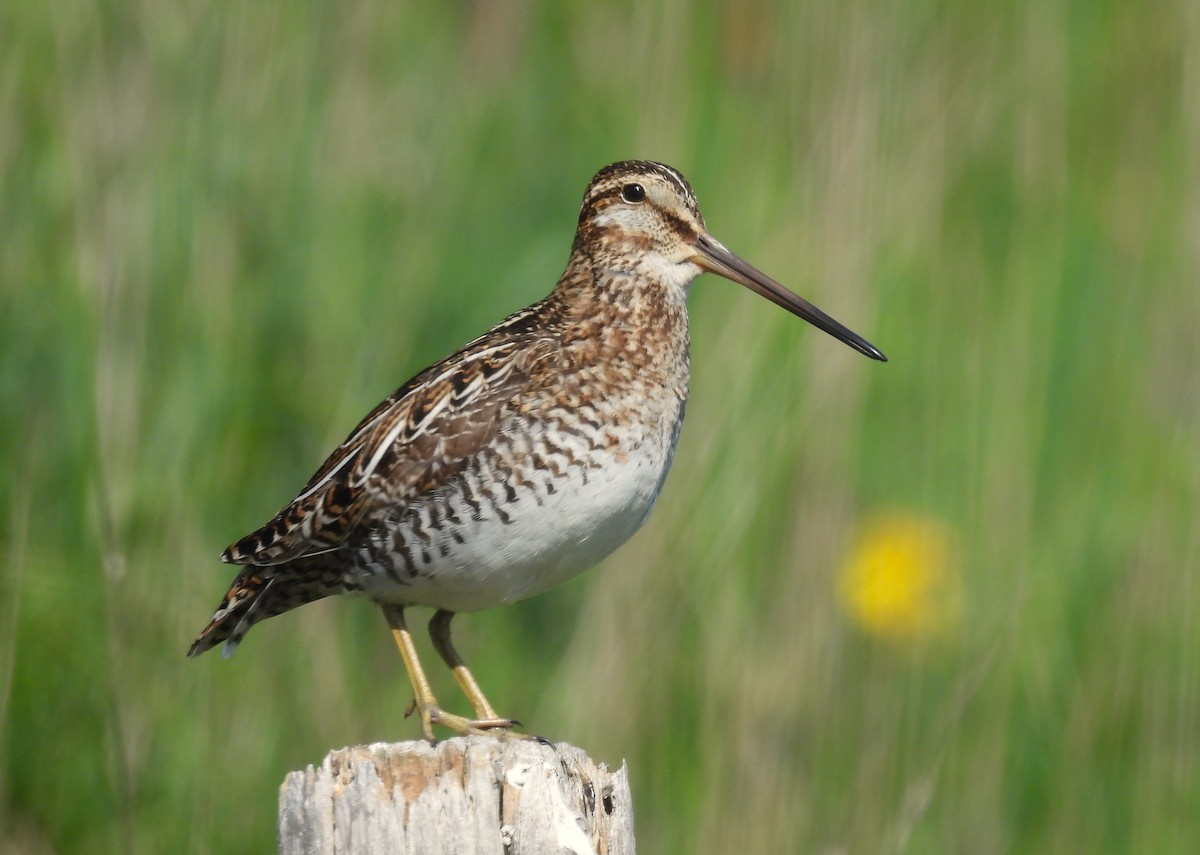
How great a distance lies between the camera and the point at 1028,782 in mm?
5062

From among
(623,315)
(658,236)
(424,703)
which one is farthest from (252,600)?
(658,236)

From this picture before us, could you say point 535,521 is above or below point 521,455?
below

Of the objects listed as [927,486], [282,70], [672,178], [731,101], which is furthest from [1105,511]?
[282,70]

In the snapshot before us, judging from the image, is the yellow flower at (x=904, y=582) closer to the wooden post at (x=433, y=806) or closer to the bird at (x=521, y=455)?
the bird at (x=521, y=455)

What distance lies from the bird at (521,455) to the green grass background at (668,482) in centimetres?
70

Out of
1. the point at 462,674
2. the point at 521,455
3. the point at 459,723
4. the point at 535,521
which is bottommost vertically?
the point at 459,723

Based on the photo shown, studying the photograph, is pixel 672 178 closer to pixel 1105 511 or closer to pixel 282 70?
pixel 282 70

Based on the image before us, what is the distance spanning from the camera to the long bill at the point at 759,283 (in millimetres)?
3994

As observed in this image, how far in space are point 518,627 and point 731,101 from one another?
6.60ft

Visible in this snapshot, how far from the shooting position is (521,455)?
3604mm

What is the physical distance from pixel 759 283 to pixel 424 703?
4.06 ft

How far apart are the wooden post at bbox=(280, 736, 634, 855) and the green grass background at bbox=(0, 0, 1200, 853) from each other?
5.05 feet

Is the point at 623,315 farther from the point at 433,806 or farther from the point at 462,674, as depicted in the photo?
the point at 433,806

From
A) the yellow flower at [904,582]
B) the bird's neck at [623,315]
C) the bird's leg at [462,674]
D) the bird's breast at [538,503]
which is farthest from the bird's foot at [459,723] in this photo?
the yellow flower at [904,582]
